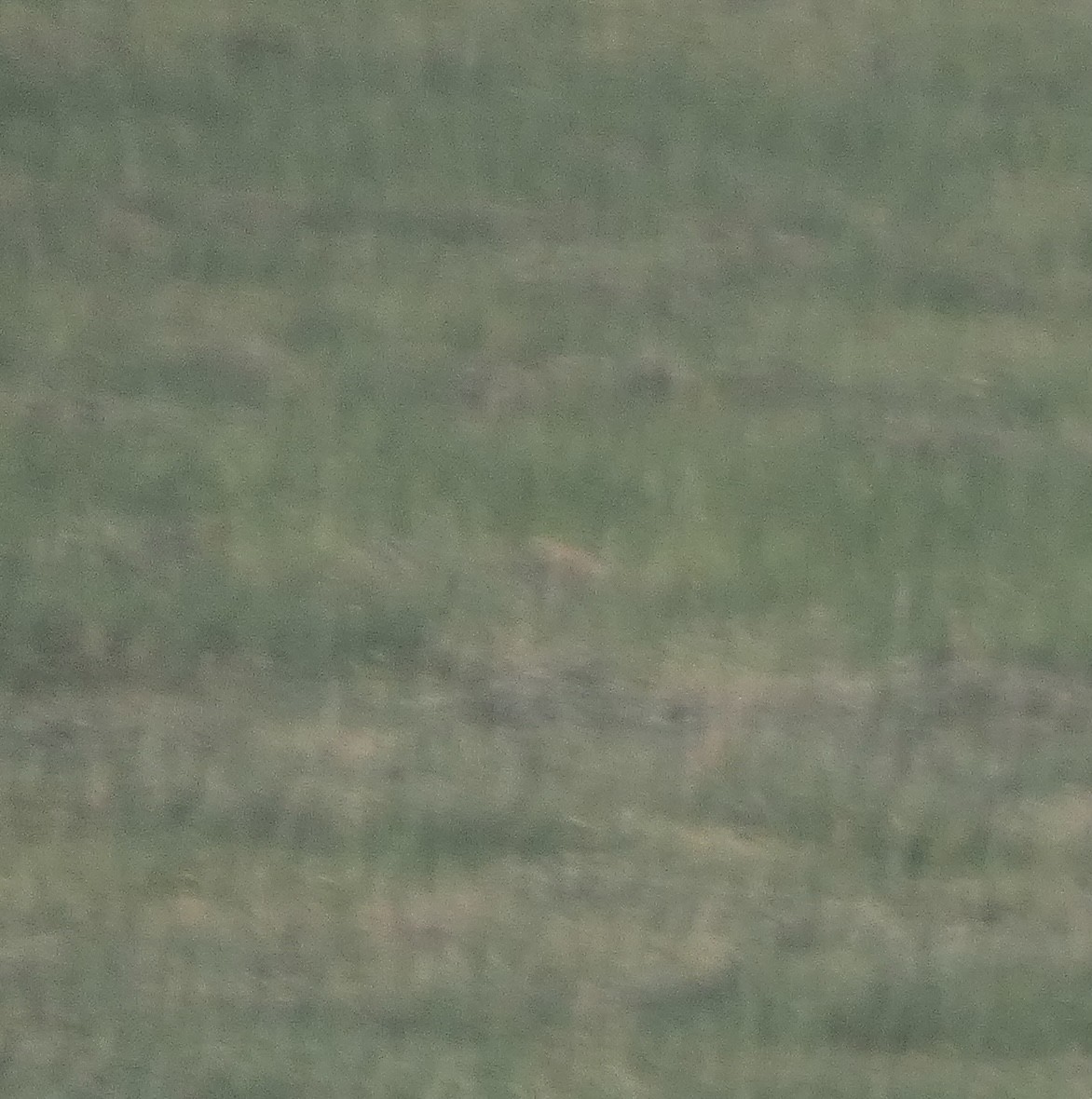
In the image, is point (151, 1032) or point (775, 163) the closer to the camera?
point (151, 1032)

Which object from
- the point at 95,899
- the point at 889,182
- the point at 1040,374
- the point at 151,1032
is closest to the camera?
the point at 151,1032

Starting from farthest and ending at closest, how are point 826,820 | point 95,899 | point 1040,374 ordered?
point 1040,374 < point 826,820 < point 95,899

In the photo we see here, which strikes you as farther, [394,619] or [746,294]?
[746,294]

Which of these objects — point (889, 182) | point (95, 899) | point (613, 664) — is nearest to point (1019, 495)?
point (613, 664)

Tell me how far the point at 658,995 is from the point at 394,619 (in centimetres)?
140

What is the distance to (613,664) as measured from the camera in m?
5.82

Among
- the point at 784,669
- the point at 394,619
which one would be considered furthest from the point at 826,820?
the point at 394,619

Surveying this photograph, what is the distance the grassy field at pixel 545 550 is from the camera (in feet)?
15.5

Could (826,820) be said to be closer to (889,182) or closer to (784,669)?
(784,669)

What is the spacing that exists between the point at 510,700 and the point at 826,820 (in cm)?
70

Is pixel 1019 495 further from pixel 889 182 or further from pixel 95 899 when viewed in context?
pixel 95 899

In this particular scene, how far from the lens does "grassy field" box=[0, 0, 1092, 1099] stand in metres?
4.73

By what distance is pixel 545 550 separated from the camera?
6.24 m

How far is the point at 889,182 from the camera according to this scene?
26.8 feet
